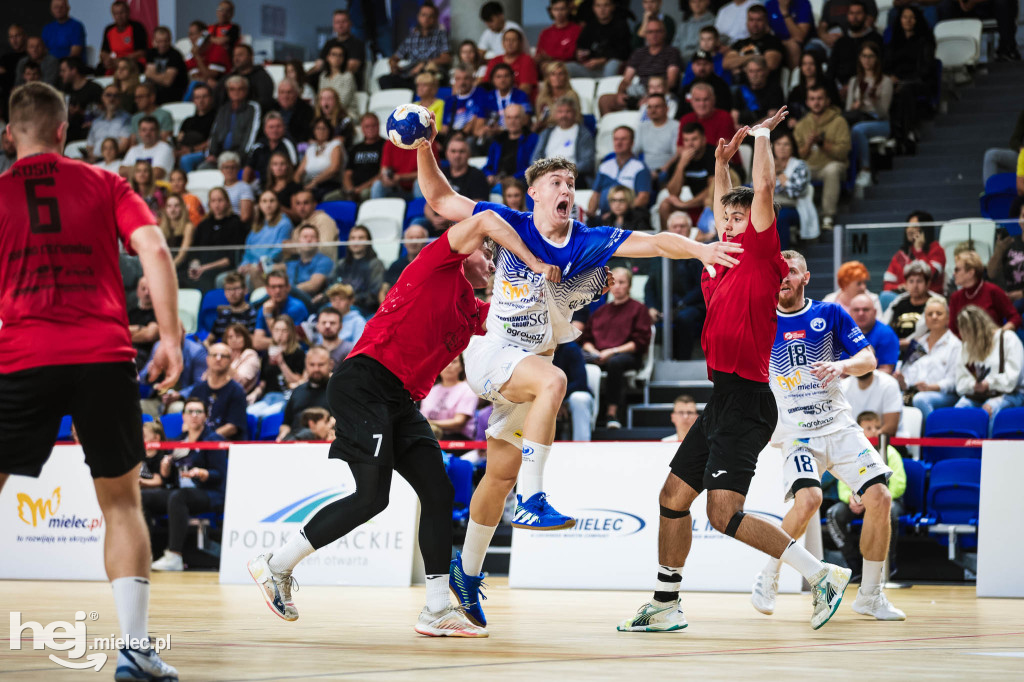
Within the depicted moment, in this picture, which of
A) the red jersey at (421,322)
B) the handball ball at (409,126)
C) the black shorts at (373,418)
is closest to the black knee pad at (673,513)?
the black shorts at (373,418)

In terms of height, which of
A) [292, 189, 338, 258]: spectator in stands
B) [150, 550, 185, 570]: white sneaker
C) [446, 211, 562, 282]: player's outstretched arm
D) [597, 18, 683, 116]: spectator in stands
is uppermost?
[597, 18, 683, 116]: spectator in stands

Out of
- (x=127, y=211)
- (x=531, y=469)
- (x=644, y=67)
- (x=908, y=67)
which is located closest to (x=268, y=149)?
(x=644, y=67)

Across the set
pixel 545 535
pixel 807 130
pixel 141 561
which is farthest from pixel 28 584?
pixel 807 130

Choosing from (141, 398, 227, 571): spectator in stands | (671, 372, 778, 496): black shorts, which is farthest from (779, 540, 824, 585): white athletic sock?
(141, 398, 227, 571): spectator in stands

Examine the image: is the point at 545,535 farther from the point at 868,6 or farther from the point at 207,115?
the point at 207,115

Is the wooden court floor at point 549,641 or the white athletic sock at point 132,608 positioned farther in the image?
the wooden court floor at point 549,641

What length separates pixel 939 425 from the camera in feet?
37.2

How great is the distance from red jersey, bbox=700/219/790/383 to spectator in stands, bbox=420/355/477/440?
17.9 ft

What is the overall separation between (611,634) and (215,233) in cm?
1060

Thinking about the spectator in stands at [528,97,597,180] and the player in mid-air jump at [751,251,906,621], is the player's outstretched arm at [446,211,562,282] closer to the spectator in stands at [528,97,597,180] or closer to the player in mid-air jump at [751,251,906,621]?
the player in mid-air jump at [751,251,906,621]

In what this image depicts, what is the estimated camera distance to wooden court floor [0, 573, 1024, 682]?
4.83m

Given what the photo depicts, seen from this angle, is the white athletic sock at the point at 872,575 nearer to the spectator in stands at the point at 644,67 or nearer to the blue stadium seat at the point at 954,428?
the blue stadium seat at the point at 954,428

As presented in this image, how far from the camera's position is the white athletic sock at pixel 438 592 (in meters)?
6.34

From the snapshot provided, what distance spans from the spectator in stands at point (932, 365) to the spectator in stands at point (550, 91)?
5.83 metres
